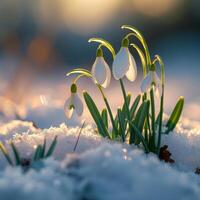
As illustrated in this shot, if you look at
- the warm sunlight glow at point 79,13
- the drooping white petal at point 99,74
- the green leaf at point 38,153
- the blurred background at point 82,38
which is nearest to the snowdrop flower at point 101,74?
the drooping white petal at point 99,74

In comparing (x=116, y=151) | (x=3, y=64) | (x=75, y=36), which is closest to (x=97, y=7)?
(x=75, y=36)

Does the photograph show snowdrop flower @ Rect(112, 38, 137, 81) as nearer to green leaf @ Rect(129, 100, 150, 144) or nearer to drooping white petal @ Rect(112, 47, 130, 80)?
drooping white petal @ Rect(112, 47, 130, 80)

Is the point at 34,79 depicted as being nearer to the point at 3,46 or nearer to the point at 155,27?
the point at 3,46

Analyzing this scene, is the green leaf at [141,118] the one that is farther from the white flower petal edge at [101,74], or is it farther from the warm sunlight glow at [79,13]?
the warm sunlight glow at [79,13]

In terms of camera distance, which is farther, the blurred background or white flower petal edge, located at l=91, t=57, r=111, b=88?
the blurred background

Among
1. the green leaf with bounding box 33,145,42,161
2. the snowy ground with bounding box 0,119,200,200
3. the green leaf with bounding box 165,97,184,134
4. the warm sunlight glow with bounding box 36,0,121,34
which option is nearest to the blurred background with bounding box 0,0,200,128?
the warm sunlight glow with bounding box 36,0,121,34

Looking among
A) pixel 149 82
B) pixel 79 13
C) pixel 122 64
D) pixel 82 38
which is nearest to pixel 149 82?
pixel 149 82

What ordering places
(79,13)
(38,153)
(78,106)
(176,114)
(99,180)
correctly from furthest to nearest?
1. (79,13)
2. (176,114)
3. (78,106)
4. (38,153)
5. (99,180)

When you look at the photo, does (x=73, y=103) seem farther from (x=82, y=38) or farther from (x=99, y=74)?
(x=82, y=38)
